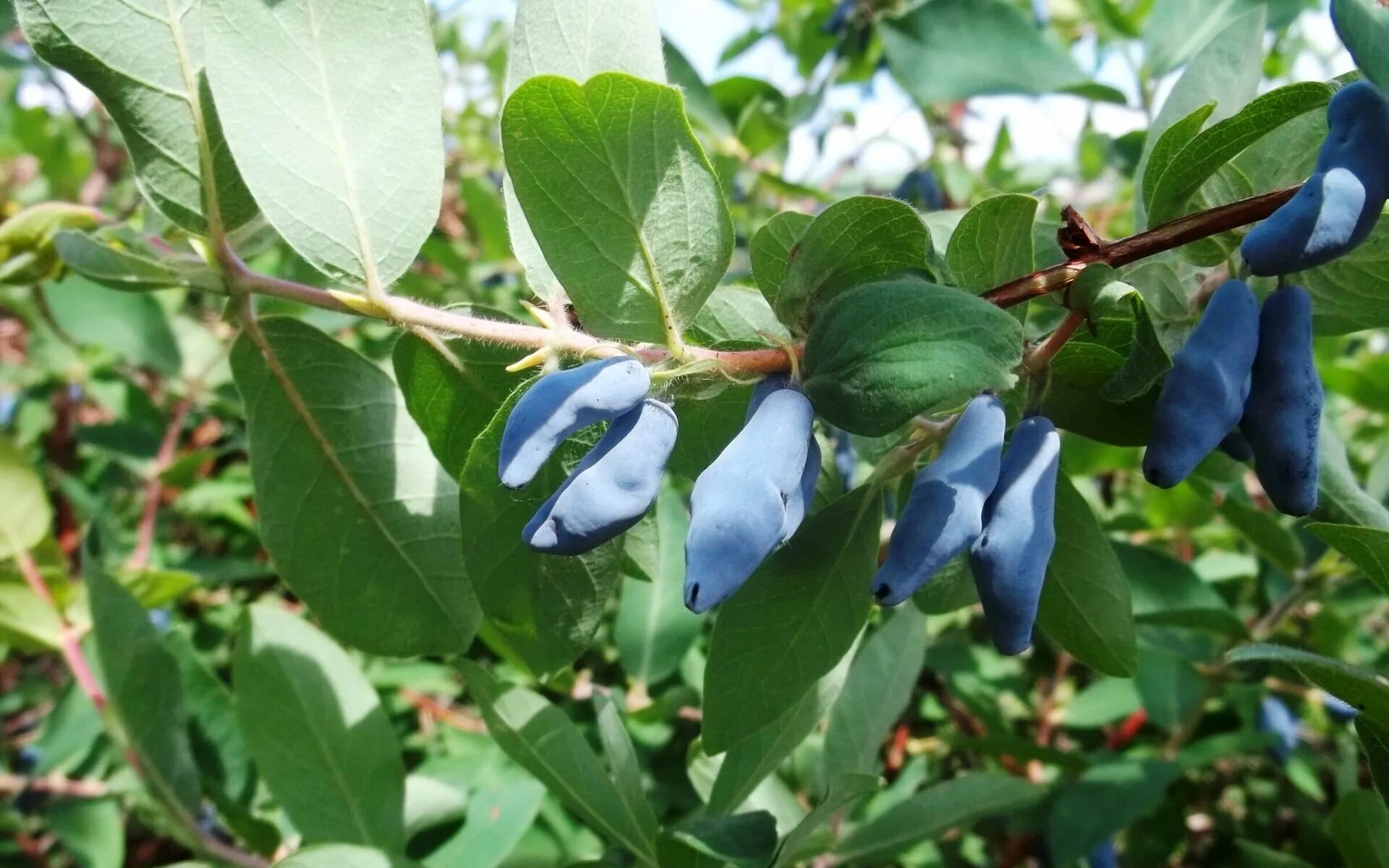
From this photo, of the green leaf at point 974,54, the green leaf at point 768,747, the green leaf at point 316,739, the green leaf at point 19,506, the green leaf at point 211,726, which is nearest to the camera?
the green leaf at point 768,747

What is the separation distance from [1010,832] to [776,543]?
1.38 m

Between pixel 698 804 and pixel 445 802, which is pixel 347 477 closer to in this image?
pixel 445 802

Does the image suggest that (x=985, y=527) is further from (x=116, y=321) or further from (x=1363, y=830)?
(x=116, y=321)

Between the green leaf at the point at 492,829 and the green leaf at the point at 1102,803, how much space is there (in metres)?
0.77

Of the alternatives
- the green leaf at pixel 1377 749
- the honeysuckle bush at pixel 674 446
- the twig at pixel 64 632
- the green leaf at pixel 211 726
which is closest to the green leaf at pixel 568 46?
the honeysuckle bush at pixel 674 446

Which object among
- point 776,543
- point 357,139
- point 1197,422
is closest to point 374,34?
point 357,139

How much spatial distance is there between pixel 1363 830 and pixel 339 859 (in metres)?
0.93

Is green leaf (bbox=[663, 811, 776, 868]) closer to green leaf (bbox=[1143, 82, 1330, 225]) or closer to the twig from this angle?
green leaf (bbox=[1143, 82, 1330, 225])

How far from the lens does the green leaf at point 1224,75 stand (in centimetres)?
99

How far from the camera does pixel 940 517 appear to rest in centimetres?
65

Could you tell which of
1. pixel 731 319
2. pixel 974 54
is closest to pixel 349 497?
pixel 731 319

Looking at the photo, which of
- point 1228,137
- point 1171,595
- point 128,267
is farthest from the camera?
point 1171,595

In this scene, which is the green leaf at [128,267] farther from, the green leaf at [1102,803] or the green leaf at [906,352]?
the green leaf at [1102,803]

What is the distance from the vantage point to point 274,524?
98 cm
